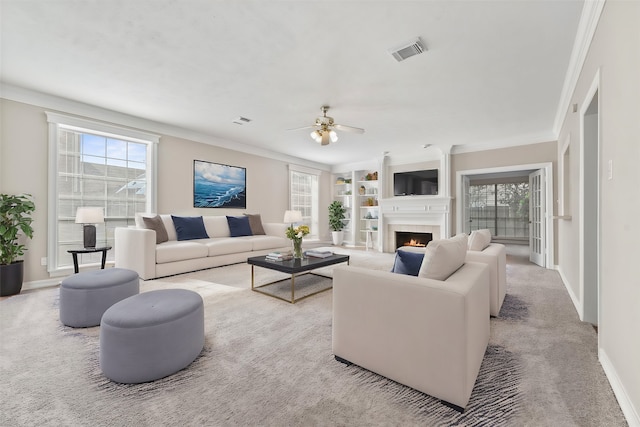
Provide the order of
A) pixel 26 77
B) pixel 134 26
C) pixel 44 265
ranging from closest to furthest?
pixel 134 26
pixel 26 77
pixel 44 265

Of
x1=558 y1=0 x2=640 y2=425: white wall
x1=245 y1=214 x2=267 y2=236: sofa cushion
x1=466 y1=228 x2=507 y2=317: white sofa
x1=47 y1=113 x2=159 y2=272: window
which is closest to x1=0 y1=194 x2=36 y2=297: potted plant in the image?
x1=47 y1=113 x2=159 y2=272: window

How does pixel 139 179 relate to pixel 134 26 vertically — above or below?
below

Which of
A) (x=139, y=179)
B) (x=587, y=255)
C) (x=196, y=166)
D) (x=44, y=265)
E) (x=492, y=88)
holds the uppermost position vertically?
(x=492, y=88)

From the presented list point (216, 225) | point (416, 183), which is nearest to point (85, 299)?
point (216, 225)

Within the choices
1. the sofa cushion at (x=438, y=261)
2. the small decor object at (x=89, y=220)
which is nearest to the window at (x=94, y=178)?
the small decor object at (x=89, y=220)

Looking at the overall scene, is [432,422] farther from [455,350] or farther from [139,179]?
[139,179]

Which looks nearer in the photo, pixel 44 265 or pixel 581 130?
pixel 581 130

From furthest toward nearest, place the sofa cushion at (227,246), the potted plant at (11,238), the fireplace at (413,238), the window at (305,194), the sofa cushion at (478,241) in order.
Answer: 1. the window at (305,194)
2. the fireplace at (413,238)
3. the sofa cushion at (227,246)
4. the potted plant at (11,238)
5. the sofa cushion at (478,241)

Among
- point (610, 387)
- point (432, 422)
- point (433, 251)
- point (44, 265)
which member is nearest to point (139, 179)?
point (44, 265)

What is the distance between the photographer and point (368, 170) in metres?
7.75

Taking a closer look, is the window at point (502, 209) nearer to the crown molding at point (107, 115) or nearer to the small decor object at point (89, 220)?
the crown molding at point (107, 115)

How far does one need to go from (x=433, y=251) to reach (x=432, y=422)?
2.67ft

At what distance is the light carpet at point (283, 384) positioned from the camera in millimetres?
1286

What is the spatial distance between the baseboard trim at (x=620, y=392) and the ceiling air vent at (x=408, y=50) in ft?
8.48
